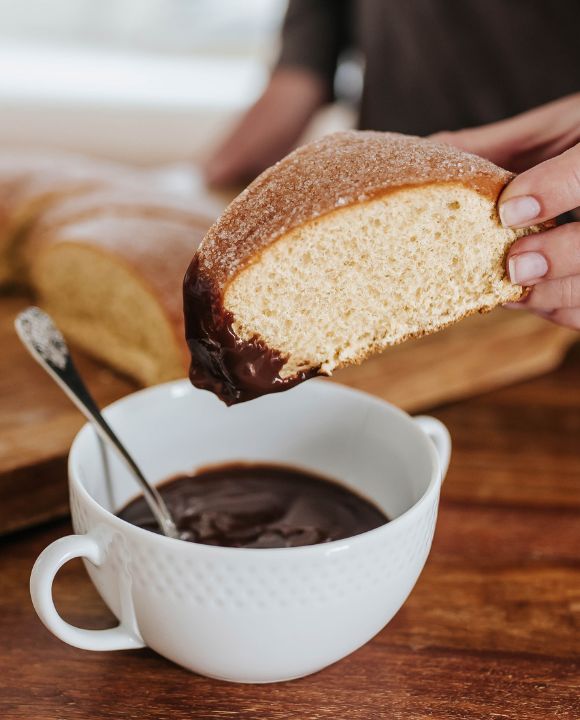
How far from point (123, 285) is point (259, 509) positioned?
0.70m

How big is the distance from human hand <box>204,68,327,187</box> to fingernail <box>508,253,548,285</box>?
1571 millimetres

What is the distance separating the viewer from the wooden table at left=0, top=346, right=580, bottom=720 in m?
0.84

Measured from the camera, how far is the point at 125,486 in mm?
1021

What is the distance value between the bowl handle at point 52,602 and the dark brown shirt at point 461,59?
1418 millimetres

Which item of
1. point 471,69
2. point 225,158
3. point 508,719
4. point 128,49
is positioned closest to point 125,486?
point 508,719

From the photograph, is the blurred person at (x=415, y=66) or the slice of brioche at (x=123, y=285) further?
the blurred person at (x=415, y=66)

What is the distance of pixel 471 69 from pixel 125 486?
1358 millimetres

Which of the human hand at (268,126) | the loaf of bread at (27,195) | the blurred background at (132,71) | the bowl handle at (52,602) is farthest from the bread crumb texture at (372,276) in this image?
the blurred background at (132,71)

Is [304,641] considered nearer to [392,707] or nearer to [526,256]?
[392,707]

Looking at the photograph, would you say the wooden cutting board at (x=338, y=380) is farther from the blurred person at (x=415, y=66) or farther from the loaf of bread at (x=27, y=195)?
the blurred person at (x=415, y=66)

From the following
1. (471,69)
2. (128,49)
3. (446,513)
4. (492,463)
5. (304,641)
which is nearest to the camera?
(304,641)

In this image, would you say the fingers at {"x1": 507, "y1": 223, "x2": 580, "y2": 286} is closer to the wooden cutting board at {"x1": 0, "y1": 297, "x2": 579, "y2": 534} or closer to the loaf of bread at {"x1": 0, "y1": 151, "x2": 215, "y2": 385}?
the wooden cutting board at {"x1": 0, "y1": 297, "x2": 579, "y2": 534}

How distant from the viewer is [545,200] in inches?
35.7

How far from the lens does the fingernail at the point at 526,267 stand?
0.94 meters
